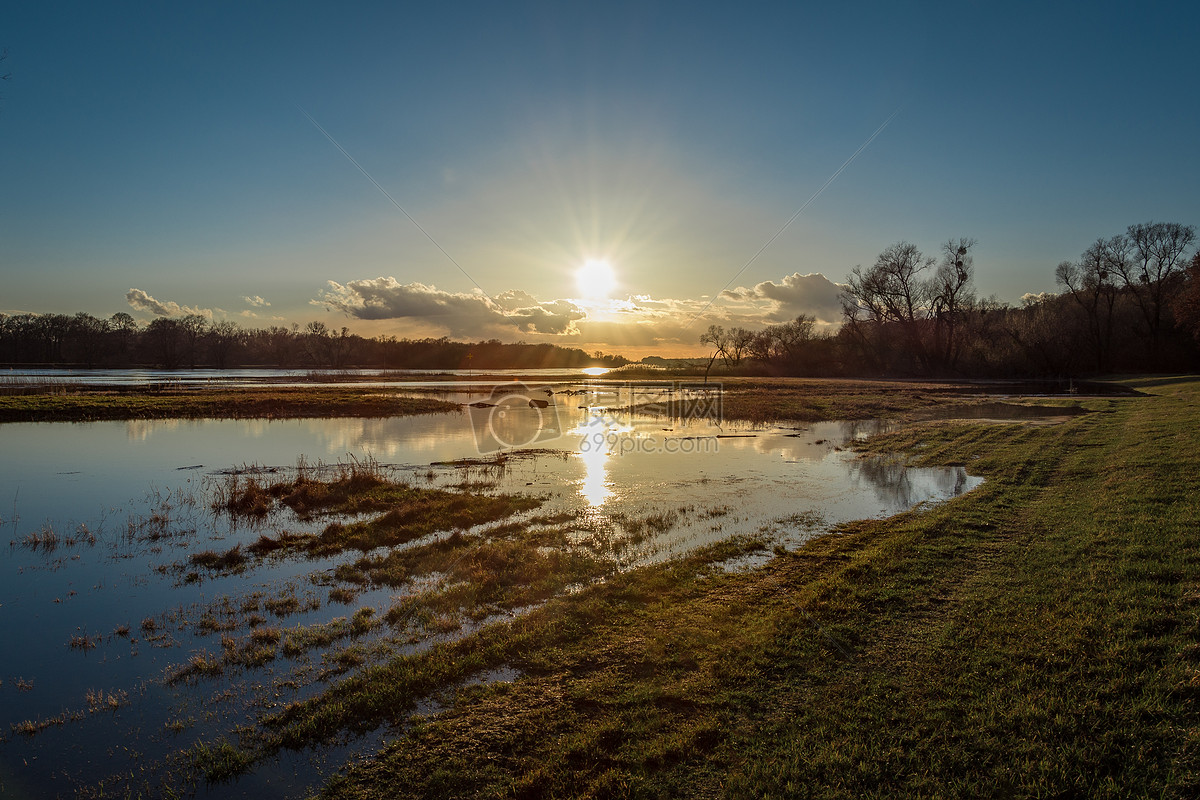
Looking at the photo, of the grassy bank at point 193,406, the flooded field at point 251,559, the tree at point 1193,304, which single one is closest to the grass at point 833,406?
the tree at point 1193,304

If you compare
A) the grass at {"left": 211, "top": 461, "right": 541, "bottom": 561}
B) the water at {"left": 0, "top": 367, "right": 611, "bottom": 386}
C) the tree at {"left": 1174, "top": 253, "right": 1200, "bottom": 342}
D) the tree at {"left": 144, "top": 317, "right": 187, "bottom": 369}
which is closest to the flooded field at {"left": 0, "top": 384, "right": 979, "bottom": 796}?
the grass at {"left": 211, "top": 461, "right": 541, "bottom": 561}

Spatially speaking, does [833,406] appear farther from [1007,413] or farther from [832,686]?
[832,686]

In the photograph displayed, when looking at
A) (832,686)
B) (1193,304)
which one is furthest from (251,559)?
(1193,304)

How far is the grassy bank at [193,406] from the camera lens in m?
40.5

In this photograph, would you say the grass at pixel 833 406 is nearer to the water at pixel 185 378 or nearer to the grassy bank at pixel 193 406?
the grassy bank at pixel 193 406

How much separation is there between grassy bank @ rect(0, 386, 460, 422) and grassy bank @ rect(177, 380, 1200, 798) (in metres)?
42.0

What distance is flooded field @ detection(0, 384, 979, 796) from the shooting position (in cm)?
655

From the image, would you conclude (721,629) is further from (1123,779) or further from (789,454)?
(789,454)

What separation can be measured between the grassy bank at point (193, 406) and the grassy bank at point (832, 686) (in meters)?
42.0

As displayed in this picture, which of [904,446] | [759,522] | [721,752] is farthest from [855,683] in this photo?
[904,446]

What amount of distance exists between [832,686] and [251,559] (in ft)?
40.8

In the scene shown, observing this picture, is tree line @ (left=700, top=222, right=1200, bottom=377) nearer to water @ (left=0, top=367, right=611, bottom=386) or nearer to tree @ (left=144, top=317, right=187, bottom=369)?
water @ (left=0, top=367, right=611, bottom=386)

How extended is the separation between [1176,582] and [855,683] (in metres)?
5.72

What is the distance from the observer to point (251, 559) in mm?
12680
